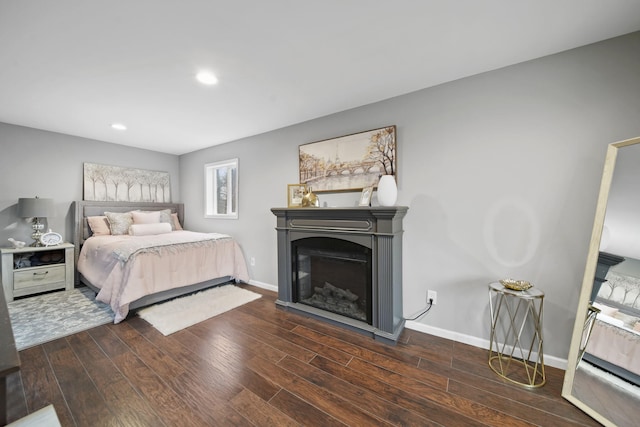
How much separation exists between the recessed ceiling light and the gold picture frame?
1372mm

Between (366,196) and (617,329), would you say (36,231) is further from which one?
(617,329)

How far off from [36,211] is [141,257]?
1874mm

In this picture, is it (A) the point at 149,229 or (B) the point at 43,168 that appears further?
(A) the point at 149,229

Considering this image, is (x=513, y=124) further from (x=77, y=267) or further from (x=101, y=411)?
(x=77, y=267)

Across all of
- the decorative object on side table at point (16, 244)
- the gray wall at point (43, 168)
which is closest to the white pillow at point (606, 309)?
the decorative object on side table at point (16, 244)

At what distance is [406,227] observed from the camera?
2.27 m

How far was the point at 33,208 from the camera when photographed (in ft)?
9.84

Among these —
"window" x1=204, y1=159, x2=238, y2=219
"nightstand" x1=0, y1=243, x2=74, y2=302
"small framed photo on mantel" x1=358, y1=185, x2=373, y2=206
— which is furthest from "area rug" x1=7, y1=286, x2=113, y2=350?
"small framed photo on mantel" x1=358, y1=185, x2=373, y2=206

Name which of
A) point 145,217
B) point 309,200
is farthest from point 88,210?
point 309,200

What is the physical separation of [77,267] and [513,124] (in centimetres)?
551

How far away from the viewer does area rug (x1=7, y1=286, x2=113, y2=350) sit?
2066mm

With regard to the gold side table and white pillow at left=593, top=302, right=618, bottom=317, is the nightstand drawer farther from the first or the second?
white pillow at left=593, top=302, right=618, bottom=317

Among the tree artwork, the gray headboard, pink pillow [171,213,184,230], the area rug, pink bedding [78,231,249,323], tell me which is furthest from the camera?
pink pillow [171,213,184,230]

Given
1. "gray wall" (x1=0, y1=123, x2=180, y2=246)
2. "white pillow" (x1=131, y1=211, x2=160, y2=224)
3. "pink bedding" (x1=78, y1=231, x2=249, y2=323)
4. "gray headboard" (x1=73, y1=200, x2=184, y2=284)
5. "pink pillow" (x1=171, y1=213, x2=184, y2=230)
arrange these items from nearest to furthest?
"pink bedding" (x1=78, y1=231, x2=249, y2=323), "gray wall" (x1=0, y1=123, x2=180, y2=246), "gray headboard" (x1=73, y1=200, x2=184, y2=284), "white pillow" (x1=131, y1=211, x2=160, y2=224), "pink pillow" (x1=171, y1=213, x2=184, y2=230)
